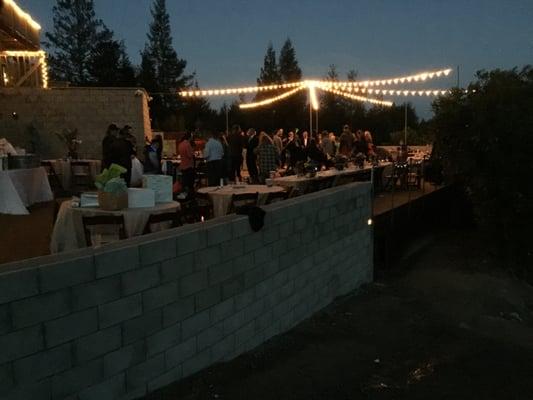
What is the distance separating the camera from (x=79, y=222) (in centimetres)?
636

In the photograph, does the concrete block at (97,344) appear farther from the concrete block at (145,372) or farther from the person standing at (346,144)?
the person standing at (346,144)

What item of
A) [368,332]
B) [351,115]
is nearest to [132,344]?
[368,332]

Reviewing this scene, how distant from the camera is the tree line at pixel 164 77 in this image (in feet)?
147

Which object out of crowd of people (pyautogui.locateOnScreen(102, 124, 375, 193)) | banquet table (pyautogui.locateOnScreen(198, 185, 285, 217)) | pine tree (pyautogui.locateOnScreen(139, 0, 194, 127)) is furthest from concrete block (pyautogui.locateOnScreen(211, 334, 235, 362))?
pine tree (pyautogui.locateOnScreen(139, 0, 194, 127))

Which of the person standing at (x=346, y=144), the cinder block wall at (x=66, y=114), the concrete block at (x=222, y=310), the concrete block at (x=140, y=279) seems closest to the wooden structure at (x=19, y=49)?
the cinder block wall at (x=66, y=114)

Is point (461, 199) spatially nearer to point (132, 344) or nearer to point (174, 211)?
point (174, 211)

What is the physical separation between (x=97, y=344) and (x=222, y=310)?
143 centimetres

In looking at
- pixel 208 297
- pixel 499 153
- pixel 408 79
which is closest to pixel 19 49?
pixel 408 79

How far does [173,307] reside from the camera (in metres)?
4.37

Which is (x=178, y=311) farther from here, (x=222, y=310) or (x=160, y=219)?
(x=160, y=219)

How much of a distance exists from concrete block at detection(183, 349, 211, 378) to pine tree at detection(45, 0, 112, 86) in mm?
45966

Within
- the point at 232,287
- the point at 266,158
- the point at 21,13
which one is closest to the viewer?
the point at 232,287

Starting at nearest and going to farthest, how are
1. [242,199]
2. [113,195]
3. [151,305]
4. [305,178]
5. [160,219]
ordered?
[151,305] → [160,219] → [113,195] → [242,199] → [305,178]

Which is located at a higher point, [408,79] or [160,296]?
[408,79]
